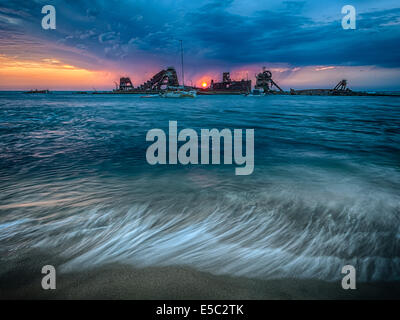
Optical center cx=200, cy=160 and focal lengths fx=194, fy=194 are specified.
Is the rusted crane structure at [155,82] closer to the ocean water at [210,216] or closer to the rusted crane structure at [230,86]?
the rusted crane structure at [230,86]

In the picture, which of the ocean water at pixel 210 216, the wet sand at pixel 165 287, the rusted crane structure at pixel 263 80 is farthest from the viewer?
the rusted crane structure at pixel 263 80

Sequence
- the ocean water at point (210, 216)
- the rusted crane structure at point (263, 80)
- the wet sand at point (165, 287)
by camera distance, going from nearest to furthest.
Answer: the wet sand at point (165, 287)
the ocean water at point (210, 216)
the rusted crane structure at point (263, 80)

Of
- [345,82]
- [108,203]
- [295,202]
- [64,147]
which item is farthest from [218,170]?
[345,82]

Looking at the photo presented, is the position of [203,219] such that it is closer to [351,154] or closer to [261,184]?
[261,184]

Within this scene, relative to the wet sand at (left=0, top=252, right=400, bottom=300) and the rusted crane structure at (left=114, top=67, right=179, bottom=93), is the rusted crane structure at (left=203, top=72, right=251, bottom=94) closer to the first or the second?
the rusted crane structure at (left=114, top=67, right=179, bottom=93)

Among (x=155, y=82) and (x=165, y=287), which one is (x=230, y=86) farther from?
(x=165, y=287)

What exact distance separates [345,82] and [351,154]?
113528mm

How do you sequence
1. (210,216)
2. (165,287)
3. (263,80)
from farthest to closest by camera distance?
1. (263,80)
2. (210,216)
3. (165,287)

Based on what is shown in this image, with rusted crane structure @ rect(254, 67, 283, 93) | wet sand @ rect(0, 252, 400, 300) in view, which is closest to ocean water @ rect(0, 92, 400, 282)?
wet sand @ rect(0, 252, 400, 300)

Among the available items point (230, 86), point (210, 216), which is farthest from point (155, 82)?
point (210, 216)

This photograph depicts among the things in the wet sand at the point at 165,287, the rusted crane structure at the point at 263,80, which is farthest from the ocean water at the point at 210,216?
the rusted crane structure at the point at 263,80

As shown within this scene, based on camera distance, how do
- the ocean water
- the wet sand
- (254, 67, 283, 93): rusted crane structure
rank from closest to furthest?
the wet sand
the ocean water
(254, 67, 283, 93): rusted crane structure
